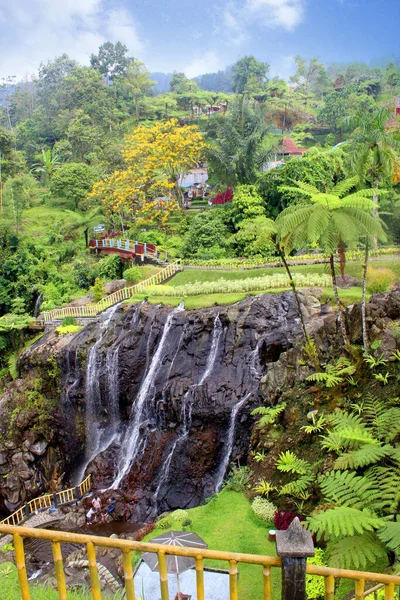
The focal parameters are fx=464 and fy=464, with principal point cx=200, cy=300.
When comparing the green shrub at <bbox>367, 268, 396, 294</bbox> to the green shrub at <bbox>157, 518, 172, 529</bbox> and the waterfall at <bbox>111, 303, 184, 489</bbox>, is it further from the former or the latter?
the green shrub at <bbox>157, 518, 172, 529</bbox>

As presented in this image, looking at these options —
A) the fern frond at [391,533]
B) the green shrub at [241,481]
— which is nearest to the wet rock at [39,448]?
the green shrub at [241,481]

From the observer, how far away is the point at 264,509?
1005 cm

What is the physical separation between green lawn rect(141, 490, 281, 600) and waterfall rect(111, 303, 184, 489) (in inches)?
205

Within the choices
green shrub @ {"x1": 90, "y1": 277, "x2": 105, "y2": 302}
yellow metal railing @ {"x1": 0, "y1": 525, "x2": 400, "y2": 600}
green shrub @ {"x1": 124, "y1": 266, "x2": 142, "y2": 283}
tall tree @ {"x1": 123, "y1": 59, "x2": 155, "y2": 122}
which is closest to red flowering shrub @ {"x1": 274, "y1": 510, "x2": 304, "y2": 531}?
yellow metal railing @ {"x1": 0, "y1": 525, "x2": 400, "y2": 600}

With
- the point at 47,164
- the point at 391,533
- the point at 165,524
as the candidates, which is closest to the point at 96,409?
the point at 165,524

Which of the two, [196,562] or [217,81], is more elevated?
[217,81]

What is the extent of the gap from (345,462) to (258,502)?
132 inches

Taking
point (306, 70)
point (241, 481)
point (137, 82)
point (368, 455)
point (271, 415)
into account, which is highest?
point (306, 70)

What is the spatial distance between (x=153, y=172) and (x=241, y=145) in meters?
6.04

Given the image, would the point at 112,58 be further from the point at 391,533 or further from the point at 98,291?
the point at 391,533

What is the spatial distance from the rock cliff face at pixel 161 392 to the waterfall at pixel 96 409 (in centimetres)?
4

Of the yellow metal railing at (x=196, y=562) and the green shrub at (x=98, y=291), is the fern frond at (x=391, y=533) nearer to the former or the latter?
the yellow metal railing at (x=196, y=562)

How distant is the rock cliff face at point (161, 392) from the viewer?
47.6 ft

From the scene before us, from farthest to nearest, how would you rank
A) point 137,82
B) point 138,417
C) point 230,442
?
point 137,82, point 138,417, point 230,442
